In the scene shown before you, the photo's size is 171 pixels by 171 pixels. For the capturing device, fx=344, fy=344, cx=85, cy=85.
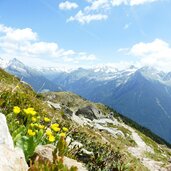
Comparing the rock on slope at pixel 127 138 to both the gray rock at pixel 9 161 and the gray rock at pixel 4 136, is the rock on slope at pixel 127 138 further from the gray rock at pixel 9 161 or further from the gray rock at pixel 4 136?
the gray rock at pixel 9 161

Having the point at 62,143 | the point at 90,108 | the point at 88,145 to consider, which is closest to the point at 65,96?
the point at 90,108

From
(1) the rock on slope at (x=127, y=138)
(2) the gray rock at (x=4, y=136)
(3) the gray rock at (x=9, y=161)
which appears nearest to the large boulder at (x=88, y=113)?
(1) the rock on slope at (x=127, y=138)

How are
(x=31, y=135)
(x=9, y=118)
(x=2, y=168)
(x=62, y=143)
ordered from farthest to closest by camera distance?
(x=9, y=118)
(x=31, y=135)
(x=62, y=143)
(x=2, y=168)

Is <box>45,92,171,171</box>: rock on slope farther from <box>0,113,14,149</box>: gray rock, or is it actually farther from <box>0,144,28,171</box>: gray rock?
<box>0,144,28,171</box>: gray rock

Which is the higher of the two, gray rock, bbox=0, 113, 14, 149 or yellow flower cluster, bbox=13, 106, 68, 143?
yellow flower cluster, bbox=13, 106, 68, 143

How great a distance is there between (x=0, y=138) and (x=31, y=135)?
1158 mm

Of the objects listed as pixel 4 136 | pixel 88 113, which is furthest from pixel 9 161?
pixel 88 113

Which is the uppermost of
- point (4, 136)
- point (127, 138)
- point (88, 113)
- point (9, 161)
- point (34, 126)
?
point (88, 113)

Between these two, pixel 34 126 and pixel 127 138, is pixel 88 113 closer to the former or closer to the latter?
pixel 127 138

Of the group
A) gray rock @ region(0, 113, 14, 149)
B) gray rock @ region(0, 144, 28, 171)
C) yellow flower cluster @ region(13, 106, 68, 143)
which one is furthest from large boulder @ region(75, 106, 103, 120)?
gray rock @ region(0, 144, 28, 171)

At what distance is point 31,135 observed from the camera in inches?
272

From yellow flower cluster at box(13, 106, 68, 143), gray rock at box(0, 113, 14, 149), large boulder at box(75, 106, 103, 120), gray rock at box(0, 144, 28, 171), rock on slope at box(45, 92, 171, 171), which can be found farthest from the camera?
large boulder at box(75, 106, 103, 120)

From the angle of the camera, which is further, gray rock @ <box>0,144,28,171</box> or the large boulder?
the large boulder

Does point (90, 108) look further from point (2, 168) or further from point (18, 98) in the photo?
point (2, 168)
